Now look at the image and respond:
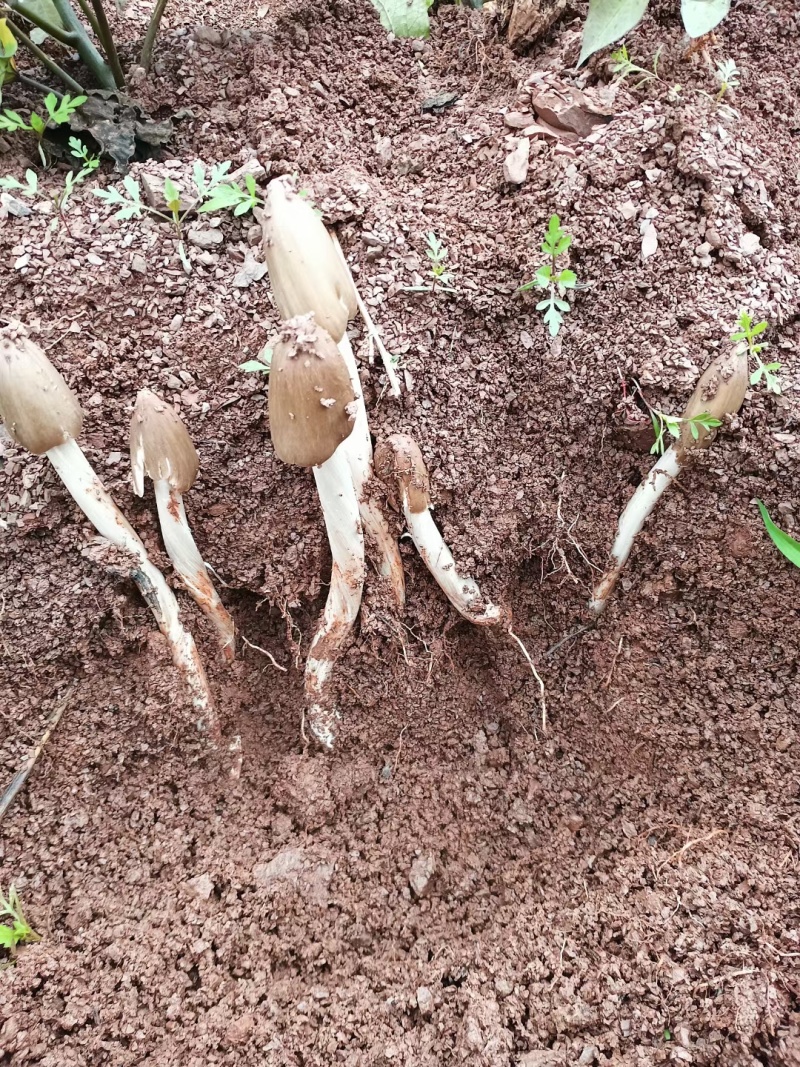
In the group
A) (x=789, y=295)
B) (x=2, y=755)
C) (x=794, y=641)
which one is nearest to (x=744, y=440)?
(x=789, y=295)

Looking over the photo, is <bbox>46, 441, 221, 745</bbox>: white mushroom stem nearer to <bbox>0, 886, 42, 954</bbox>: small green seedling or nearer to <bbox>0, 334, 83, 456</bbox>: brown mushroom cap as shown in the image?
<bbox>0, 334, 83, 456</bbox>: brown mushroom cap

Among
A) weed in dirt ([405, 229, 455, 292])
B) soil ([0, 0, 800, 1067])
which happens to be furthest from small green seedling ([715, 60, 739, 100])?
weed in dirt ([405, 229, 455, 292])

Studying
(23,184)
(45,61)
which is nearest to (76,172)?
(23,184)

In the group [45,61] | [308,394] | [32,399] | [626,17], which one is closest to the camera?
[308,394]

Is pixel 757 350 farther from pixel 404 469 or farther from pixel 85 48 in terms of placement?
pixel 85 48

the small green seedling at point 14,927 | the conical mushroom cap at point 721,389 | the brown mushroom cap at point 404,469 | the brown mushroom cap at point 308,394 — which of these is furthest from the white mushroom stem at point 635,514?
the small green seedling at point 14,927

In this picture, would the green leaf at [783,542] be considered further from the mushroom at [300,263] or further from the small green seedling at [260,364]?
the small green seedling at [260,364]

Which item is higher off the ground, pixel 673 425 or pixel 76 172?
pixel 76 172
